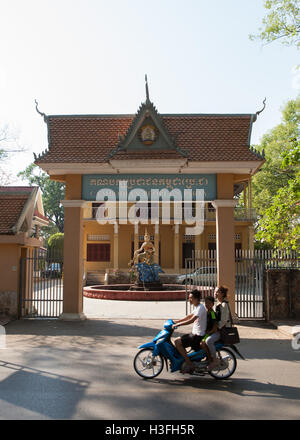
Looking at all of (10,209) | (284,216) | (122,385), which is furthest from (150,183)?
(122,385)

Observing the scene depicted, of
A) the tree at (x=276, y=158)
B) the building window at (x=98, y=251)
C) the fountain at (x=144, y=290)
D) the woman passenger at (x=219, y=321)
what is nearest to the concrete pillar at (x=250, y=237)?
the tree at (x=276, y=158)

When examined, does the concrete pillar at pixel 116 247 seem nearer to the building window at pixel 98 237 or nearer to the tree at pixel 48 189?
the building window at pixel 98 237

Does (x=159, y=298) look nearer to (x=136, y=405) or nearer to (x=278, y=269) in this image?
(x=278, y=269)

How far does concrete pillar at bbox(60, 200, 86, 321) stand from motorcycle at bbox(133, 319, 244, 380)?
5.98 meters

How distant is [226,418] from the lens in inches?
189

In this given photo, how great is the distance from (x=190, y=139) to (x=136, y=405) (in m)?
9.24

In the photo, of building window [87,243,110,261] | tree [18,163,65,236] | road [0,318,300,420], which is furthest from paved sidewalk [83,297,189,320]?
tree [18,163,65,236]

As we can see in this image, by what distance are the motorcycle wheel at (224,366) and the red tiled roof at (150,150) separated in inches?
268

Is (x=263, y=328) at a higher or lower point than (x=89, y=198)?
lower

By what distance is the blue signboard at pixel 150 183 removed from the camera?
41.3 feet

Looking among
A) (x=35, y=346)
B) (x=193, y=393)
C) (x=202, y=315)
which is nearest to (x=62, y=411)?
(x=193, y=393)

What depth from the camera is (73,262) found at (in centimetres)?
1249

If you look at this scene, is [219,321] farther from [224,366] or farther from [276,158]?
[276,158]

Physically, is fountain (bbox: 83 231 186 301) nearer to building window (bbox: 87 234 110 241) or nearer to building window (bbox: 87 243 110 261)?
building window (bbox: 87 243 110 261)
